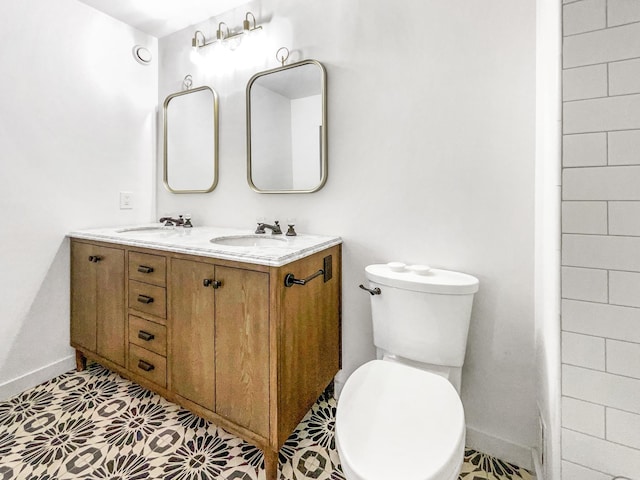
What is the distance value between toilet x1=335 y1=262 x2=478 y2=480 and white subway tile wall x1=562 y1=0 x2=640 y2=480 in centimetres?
33

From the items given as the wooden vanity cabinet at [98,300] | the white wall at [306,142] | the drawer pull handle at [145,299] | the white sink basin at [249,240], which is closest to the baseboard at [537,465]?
the white sink basin at [249,240]

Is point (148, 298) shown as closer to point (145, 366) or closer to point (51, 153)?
point (145, 366)

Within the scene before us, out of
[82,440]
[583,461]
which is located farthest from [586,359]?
[82,440]

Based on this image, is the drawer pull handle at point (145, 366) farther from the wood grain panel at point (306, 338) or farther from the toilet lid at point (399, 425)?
the toilet lid at point (399, 425)

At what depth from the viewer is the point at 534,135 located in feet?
3.96

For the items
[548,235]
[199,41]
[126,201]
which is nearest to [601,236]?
[548,235]

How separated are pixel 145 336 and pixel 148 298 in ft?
0.63

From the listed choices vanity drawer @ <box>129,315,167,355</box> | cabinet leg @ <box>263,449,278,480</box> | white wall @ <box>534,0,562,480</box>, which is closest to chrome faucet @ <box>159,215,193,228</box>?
vanity drawer @ <box>129,315,167,355</box>

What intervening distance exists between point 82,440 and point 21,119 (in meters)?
1.61

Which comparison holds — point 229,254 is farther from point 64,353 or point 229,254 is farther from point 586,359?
point 64,353

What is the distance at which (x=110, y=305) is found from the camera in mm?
1683

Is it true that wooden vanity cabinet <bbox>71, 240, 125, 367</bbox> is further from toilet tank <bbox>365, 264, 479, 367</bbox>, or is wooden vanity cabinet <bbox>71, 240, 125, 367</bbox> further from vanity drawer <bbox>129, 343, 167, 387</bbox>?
toilet tank <bbox>365, 264, 479, 367</bbox>

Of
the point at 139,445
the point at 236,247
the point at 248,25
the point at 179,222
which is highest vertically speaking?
the point at 248,25

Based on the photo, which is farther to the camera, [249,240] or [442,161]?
[249,240]
